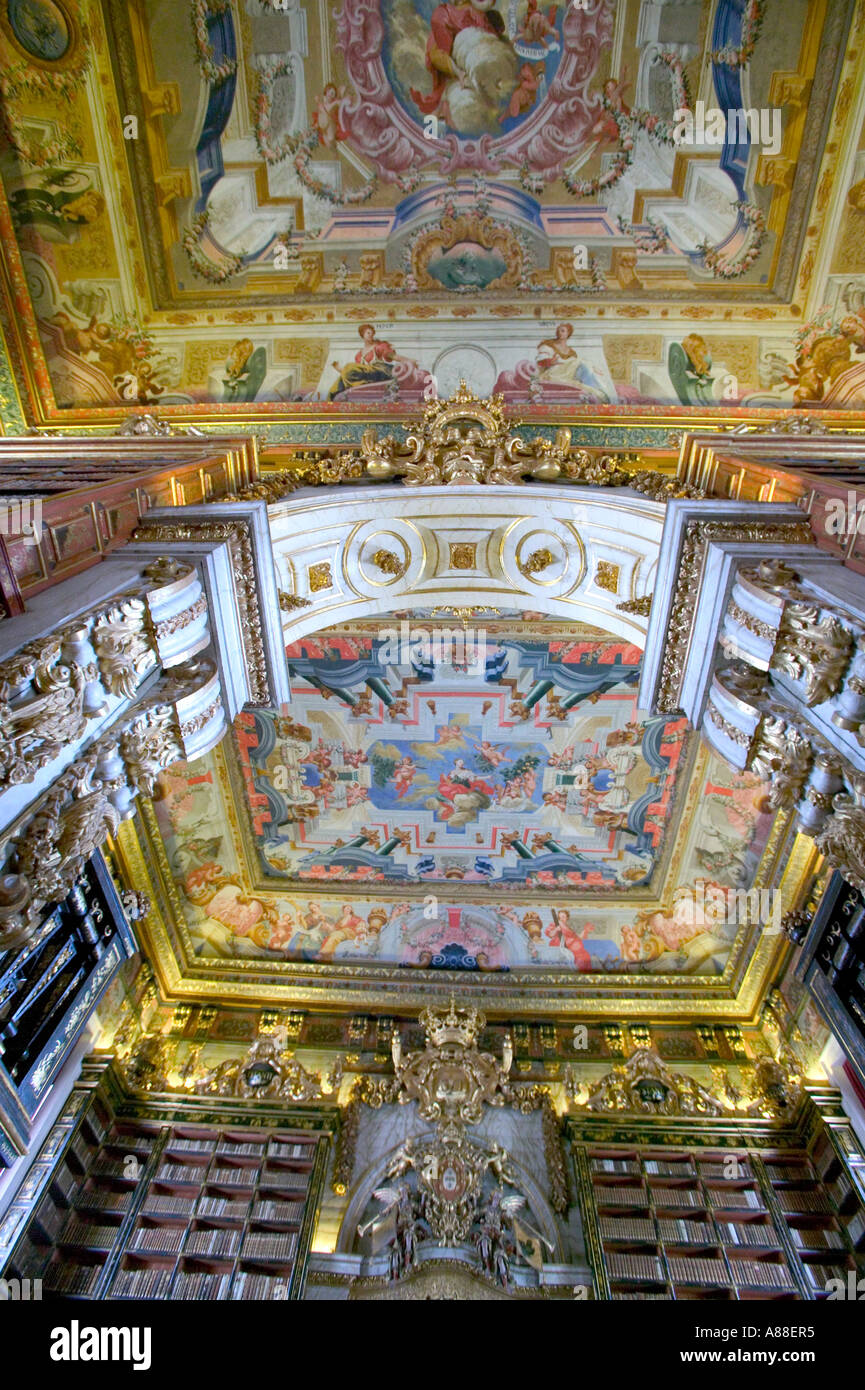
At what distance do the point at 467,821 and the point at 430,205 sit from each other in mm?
7832

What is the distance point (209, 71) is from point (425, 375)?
154 inches

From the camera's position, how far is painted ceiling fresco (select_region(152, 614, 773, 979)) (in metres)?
9.30

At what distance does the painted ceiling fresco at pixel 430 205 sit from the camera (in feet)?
25.7

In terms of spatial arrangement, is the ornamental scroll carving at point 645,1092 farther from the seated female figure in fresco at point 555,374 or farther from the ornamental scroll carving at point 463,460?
the seated female figure in fresco at point 555,374

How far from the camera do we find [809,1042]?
884 centimetres

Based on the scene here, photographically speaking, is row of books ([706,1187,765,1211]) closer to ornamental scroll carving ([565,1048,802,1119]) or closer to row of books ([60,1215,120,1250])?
ornamental scroll carving ([565,1048,802,1119])

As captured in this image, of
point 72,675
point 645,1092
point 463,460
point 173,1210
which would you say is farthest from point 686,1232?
point 463,460

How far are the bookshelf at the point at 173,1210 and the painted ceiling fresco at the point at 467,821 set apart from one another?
253cm

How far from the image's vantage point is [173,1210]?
25.5 feet

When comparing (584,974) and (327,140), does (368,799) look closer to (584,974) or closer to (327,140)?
(584,974)

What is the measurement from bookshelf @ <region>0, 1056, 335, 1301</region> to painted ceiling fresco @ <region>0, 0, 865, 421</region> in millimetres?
8494

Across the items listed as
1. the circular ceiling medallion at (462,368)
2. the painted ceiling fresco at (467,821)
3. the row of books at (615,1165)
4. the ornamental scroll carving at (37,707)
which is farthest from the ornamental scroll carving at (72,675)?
the row of books at (615,1165)

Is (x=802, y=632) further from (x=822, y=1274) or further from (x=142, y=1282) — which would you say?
(x=142, y=1282)
